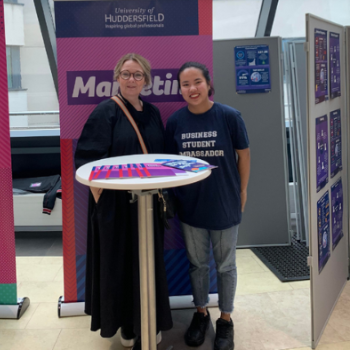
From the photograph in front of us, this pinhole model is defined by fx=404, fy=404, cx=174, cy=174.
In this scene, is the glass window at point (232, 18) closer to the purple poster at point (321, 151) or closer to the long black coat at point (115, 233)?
the purple poster at point (321, 151)

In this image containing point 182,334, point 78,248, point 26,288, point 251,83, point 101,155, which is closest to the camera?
point 101,155

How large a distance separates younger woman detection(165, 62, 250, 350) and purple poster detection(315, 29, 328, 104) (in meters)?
0.45

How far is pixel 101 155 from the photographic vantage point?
2.01 meters

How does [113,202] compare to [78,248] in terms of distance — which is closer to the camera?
[113,202]

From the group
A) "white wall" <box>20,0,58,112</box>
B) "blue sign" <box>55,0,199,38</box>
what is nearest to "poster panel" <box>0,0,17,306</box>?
"blue sign" <box>55,0,199,38</box>

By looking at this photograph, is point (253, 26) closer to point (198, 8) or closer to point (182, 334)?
point (198, 8)

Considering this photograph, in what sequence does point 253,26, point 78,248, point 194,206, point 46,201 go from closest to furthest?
point 194,206
point 78,248
point 46,201
point 253,26

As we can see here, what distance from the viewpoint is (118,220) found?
6.86 feet

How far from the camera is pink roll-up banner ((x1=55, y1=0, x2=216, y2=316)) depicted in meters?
2.43

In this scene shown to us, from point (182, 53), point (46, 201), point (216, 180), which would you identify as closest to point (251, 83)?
point (182, 53)

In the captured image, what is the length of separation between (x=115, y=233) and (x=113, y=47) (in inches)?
44.9

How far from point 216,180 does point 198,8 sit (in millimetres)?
1105

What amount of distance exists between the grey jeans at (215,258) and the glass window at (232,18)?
10.0ft

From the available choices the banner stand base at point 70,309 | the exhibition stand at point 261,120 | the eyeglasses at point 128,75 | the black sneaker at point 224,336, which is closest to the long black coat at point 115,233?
the eyeglasses at point 128,75
